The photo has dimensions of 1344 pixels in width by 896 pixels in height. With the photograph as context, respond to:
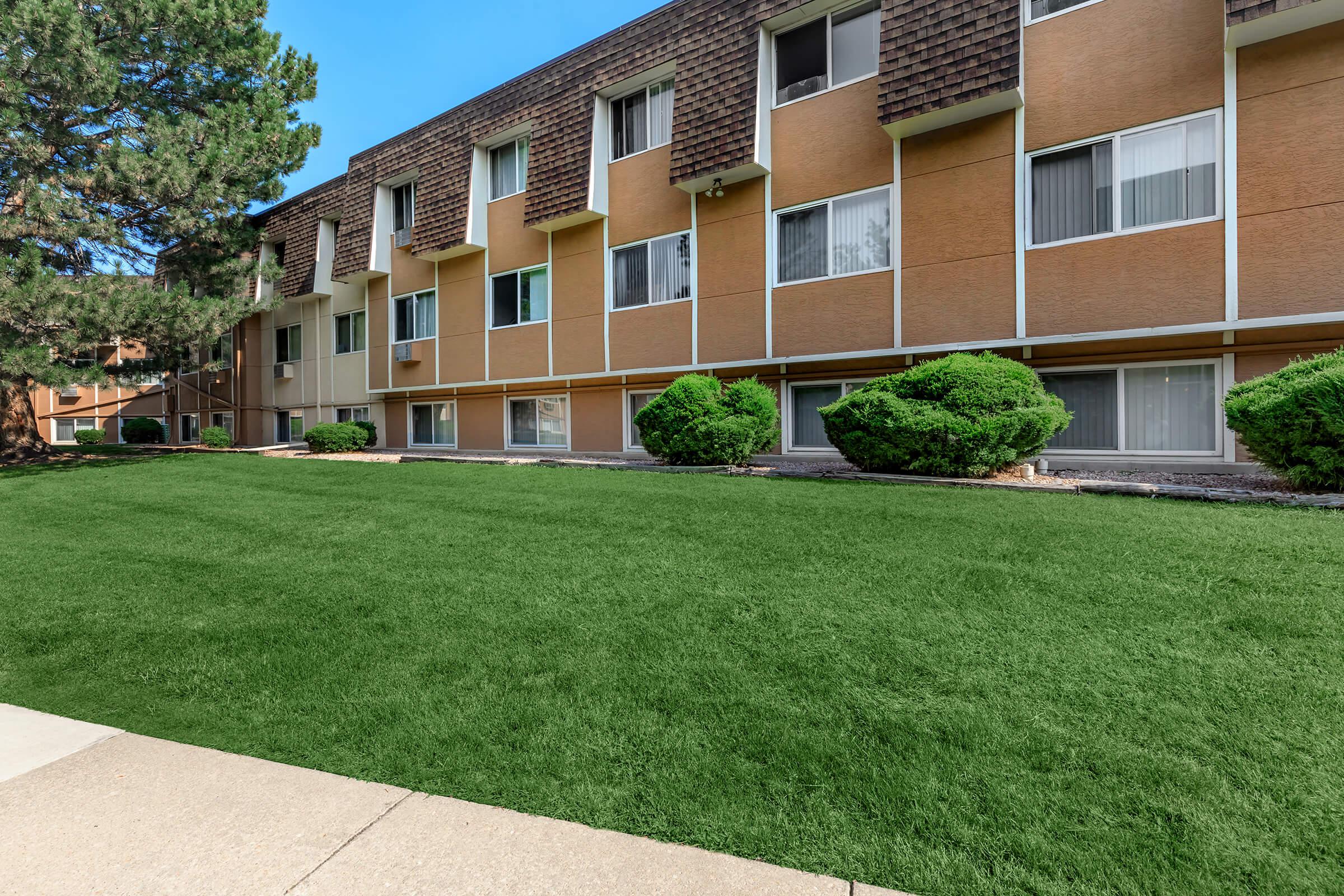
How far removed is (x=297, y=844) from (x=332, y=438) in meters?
17.2

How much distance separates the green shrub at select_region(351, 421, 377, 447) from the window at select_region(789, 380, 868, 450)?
12949 mm

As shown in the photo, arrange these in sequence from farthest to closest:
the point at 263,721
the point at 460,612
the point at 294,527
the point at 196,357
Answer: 1. the point at 196,357
2. the point at 294,527
3. the point at 460,612
4. the point at 263,721

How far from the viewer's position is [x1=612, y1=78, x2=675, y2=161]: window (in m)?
13.2

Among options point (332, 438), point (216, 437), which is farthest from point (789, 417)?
point (216, 437)

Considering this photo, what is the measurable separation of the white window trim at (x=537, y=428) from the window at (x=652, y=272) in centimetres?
280

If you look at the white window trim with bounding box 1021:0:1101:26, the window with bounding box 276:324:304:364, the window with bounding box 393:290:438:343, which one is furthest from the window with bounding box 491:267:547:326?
the white window trim with bounding box 1021:0:1101:26

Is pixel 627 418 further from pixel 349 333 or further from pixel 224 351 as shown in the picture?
pixel 224 351

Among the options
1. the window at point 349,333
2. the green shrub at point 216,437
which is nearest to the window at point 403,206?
the window at point 349,333

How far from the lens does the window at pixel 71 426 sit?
115ft

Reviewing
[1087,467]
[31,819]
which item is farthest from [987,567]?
[1087,467]

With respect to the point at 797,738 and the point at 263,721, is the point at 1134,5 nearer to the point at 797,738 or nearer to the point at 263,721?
the point at 797,738

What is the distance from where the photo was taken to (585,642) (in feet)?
12.3

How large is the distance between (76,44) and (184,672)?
16.0 meters

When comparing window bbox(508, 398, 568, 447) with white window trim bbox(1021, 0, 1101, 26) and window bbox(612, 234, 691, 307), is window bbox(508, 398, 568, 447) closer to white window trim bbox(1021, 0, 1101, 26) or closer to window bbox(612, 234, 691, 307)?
window bbox(612, 234, 691, 307)
